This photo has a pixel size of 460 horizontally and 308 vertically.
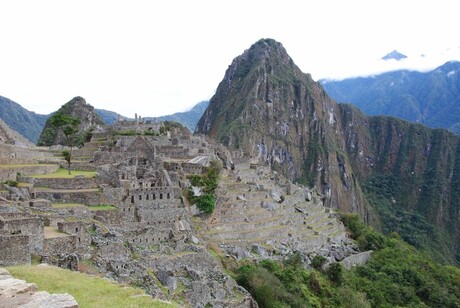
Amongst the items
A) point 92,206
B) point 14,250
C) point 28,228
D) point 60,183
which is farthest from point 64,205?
point 14,250

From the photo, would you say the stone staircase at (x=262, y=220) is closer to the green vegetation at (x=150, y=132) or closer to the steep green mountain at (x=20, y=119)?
the green vegetation at (x=150, y=132)

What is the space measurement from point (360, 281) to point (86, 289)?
119 feet

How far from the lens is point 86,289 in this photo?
1226 centimetres

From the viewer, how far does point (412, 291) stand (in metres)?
45.4

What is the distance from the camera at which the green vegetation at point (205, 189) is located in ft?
111

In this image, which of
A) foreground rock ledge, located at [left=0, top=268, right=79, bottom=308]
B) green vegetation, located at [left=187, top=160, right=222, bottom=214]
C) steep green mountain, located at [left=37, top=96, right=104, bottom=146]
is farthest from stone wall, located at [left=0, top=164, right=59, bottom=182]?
steep green mountain, located at [left=37, top=96, right=104, bottom=146]

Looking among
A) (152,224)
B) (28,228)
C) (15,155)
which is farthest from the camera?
(15,155)

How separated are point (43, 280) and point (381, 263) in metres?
44.4

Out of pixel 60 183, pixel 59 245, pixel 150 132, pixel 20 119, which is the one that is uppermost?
pixel 20 119

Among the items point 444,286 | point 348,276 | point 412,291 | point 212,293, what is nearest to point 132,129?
point 348,276

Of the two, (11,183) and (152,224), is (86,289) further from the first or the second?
(11,183)

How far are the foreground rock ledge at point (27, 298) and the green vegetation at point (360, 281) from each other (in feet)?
62.7

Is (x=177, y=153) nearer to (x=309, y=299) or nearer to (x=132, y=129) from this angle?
(x=132, y=129)

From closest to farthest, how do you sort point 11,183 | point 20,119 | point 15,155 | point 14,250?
point 14,250 → point 11,183 → point 15,155 → point 20,119
